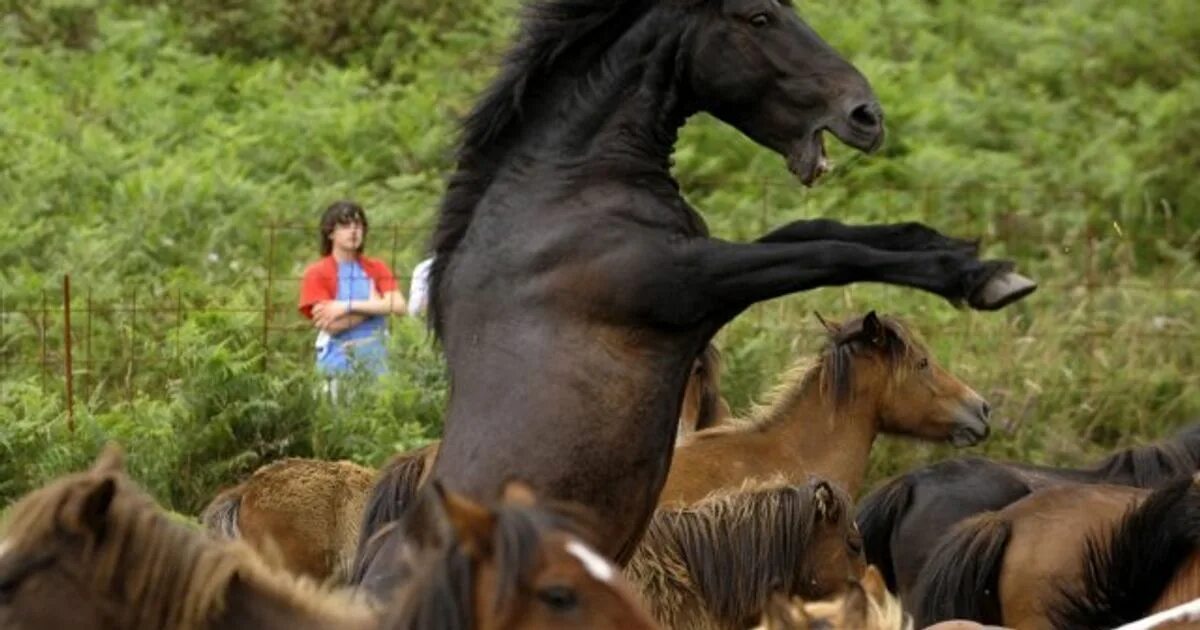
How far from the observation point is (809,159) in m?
7.39

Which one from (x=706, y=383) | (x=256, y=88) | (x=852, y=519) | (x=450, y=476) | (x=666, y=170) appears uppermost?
(x=666, y=170)

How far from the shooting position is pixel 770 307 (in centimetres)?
1574

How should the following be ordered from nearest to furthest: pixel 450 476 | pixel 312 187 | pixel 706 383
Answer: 1. pixel 450 476
2. pixel 706 383
3. pixel 312 187

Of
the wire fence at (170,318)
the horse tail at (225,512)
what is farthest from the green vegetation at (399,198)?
the horse tail at (225,512)

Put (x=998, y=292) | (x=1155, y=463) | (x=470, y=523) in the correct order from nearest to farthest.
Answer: (x=470, y=523), (x=998, y=292), (x=1155, y=463)

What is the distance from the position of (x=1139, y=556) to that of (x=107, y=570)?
4978 millimetres

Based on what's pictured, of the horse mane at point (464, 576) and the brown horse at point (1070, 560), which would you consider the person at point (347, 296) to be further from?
the horse mane at point (464, 576)

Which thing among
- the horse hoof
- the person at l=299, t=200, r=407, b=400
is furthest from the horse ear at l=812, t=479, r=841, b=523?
the person at l=299, t=200, r=407, b=400

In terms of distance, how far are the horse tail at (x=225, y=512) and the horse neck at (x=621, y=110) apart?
3524 millimetres

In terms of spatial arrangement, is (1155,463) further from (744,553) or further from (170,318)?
(170,318)

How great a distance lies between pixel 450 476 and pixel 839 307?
9.00 meters

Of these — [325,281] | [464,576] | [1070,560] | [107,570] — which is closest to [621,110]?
[1070,560]

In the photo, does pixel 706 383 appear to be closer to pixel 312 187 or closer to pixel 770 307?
pixel 770 307

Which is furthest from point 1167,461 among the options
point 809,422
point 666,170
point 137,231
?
point 137,231
